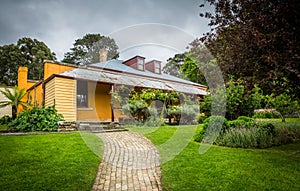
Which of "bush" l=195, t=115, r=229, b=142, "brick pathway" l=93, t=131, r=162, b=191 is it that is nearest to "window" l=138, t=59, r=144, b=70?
"bush" l=195, t=115, r=229, b=142

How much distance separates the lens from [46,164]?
4.63 metres

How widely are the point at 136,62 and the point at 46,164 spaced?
15754 mm

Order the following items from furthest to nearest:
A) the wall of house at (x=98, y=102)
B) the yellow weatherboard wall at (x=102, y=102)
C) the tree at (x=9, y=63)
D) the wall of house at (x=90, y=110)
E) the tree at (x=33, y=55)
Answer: the tree at (x=33, y=55), the tree at (x=9, y=63), the yellow weatherboard wall at (x=102, y=102), the wall of house at (x=98, y=102), the wall of house at (x=90, y=110)

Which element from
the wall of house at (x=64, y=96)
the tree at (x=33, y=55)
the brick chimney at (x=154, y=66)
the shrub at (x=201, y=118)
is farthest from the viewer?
the tree at (x=33, y=55)

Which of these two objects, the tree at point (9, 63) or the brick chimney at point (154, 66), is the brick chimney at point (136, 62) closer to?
the brick chimney at point (154, 66)

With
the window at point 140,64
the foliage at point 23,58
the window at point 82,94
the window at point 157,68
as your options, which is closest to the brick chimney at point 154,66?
the window at point 157,68

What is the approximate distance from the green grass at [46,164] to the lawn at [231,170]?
1737 mm

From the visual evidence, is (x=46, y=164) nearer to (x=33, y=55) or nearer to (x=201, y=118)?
(x=201, y=118)

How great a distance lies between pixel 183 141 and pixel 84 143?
3.43 meters

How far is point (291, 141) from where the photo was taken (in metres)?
8.04

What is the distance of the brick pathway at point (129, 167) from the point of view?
13.3 ft

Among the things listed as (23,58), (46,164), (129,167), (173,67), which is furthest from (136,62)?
(23,58)

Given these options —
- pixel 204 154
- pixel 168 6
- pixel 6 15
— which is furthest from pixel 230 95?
pixel 6 15

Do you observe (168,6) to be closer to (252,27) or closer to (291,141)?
(252,27)
